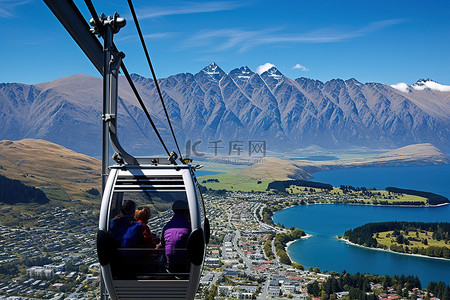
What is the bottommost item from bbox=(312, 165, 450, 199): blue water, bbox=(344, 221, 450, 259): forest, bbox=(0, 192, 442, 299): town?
bbox=(0, 192, 442, 299): town

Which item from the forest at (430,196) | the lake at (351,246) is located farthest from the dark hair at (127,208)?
the forest at (430,196)

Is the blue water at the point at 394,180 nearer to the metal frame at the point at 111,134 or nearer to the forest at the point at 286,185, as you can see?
the forest at the point at 286,185

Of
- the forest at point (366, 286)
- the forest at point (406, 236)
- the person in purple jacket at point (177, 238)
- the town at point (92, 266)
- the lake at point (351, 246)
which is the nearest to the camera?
the person in purple jacket at point (177, 238)

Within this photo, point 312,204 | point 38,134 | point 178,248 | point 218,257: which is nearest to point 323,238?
point 218,257

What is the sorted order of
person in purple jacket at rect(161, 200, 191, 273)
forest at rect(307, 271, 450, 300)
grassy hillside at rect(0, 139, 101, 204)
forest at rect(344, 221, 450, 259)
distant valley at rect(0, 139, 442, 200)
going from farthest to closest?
distant valley at rect(0, 139, 442, 200), grassy hillside at rect(0, 139, 101, 204), forest at rect(344, 221, 450, 259), forest at rect(307, 271, 450, 300), person in purple jacket at rect(161, 200, 191, 273)

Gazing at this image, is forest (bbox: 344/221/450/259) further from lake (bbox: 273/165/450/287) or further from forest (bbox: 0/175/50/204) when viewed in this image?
forest (bbox: 0/175/50/204)

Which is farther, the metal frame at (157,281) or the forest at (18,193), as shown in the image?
the forest at (18,193)

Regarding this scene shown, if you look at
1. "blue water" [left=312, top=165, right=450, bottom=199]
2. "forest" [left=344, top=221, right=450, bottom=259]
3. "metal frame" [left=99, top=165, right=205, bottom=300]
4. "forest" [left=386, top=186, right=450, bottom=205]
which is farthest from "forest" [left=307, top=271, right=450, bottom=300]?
"blue water" [left=312, top=165, right=450, bottom=199]

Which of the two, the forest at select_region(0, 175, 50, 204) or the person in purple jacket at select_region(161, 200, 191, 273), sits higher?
the person in purple jacket at select_region(161, 200, 191, 273)

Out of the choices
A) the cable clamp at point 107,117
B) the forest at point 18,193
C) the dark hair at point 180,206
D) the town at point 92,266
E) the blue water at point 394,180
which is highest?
the cable clamp at point 107,117
